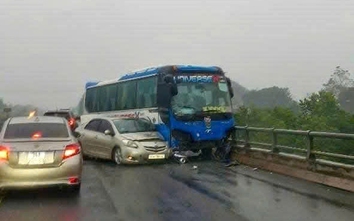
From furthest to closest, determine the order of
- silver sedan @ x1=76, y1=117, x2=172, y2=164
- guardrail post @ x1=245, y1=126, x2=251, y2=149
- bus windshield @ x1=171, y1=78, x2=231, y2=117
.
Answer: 1. bus windshield @ x1=171, y1=78, x2=231, y2=117
2. guardrail post @ x1=245, y1=126, x2=251, y2=149
3. silver sedan @ x1=76, y1=117, x2=172, y2=164

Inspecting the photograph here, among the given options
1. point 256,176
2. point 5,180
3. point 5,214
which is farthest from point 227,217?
point 256,176

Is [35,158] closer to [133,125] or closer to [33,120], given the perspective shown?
[33,120]

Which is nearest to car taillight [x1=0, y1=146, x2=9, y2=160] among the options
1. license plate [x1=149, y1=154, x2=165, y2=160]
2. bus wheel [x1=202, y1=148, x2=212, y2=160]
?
license plate [x1=149, y1=154, x2=165, y2=160]

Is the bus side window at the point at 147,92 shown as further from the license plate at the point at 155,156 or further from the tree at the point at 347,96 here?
the tree at the point at 347,96

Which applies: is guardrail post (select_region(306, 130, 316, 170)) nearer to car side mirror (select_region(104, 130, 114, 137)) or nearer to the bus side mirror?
the bus side mirror

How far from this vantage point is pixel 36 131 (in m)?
9.86

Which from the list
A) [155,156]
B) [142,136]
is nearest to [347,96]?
[142,136]

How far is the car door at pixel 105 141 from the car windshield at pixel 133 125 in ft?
1.03

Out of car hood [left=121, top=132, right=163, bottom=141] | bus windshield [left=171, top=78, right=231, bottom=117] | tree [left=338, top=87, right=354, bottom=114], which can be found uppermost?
tree [left=338, top=87, right=354, bottom=114]

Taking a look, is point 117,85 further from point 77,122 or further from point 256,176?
point 256,176

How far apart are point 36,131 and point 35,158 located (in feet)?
3.50

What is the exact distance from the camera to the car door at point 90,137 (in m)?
17.3

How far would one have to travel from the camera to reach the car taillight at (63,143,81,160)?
9.25 meters

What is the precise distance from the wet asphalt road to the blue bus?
4.20 m
